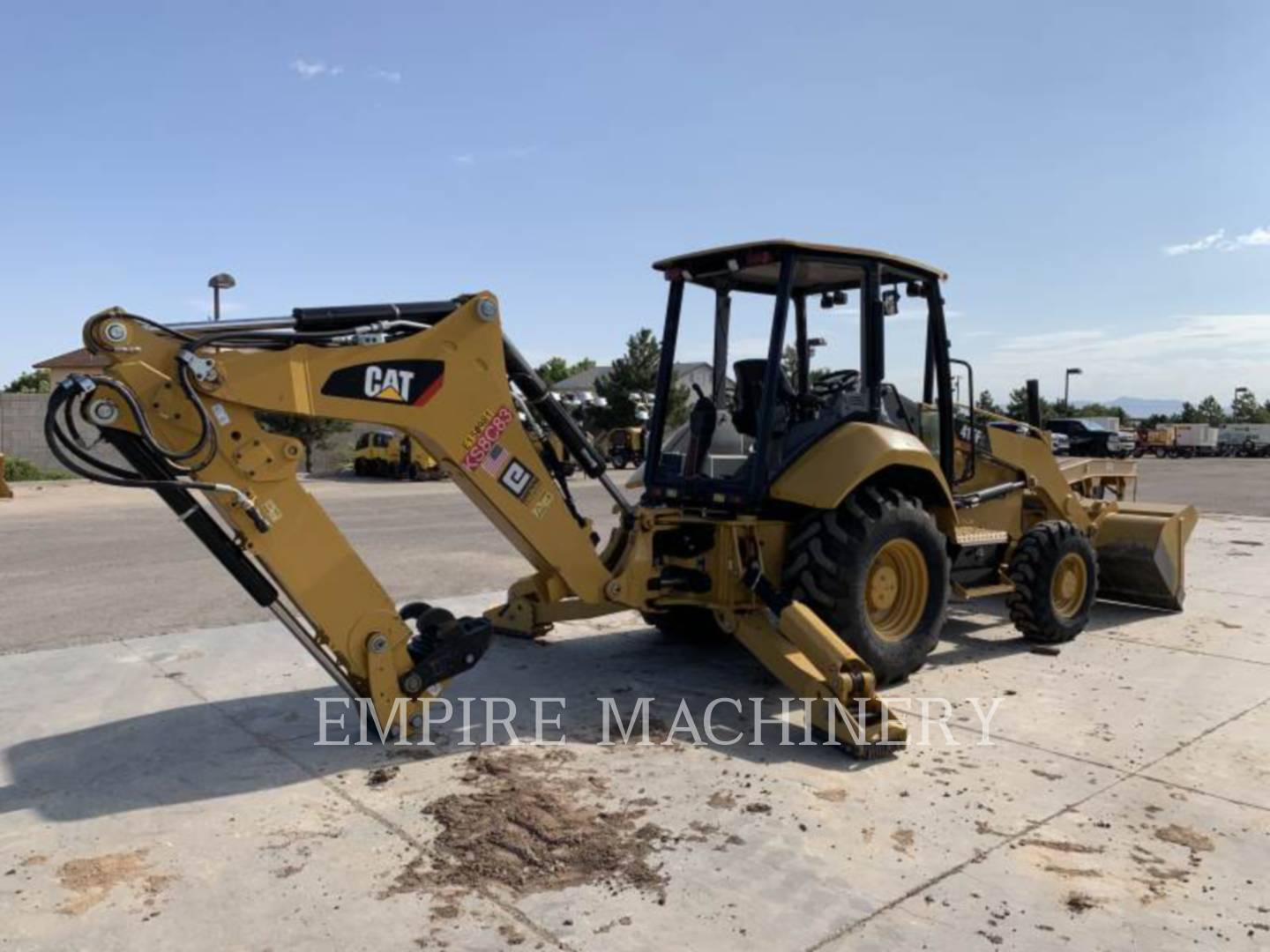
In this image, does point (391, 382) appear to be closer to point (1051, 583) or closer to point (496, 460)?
point (496, 460)

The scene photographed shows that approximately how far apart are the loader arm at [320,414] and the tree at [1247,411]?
256 feet

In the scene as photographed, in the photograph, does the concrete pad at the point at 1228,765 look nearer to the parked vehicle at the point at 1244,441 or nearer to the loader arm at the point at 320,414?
the loader arm at the point at 320,414

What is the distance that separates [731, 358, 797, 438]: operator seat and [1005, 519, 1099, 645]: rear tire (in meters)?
2.46

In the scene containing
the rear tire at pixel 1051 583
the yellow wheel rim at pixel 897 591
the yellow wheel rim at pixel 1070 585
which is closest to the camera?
the yellow wheel rim at pixel 897 591

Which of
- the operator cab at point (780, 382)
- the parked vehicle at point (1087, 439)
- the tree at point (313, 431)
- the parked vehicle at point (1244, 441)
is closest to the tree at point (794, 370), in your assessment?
the operator cab at point (780, 382)

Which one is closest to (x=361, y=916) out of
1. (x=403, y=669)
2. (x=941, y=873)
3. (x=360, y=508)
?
(x=403, y=669)

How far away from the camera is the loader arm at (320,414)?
4293 mm

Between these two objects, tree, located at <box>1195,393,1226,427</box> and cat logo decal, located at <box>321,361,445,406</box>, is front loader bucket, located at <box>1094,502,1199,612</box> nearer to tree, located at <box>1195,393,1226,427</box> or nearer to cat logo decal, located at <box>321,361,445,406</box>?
cat logo decal, located at <box>321,361,445,406</box>

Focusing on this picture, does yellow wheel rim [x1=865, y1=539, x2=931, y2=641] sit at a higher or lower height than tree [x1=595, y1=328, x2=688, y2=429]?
lower

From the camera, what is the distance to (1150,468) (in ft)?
129

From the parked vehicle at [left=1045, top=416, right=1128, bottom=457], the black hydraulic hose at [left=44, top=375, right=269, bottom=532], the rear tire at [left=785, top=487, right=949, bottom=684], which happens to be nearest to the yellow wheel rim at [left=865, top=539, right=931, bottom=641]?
the rear tire at [left=785, top=487, right=949, bottom=684]

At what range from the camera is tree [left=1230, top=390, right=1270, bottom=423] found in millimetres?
72000

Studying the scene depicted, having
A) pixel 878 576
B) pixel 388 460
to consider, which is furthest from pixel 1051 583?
pixel 388 460

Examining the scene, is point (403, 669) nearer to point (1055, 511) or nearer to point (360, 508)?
point (1055, 511)
